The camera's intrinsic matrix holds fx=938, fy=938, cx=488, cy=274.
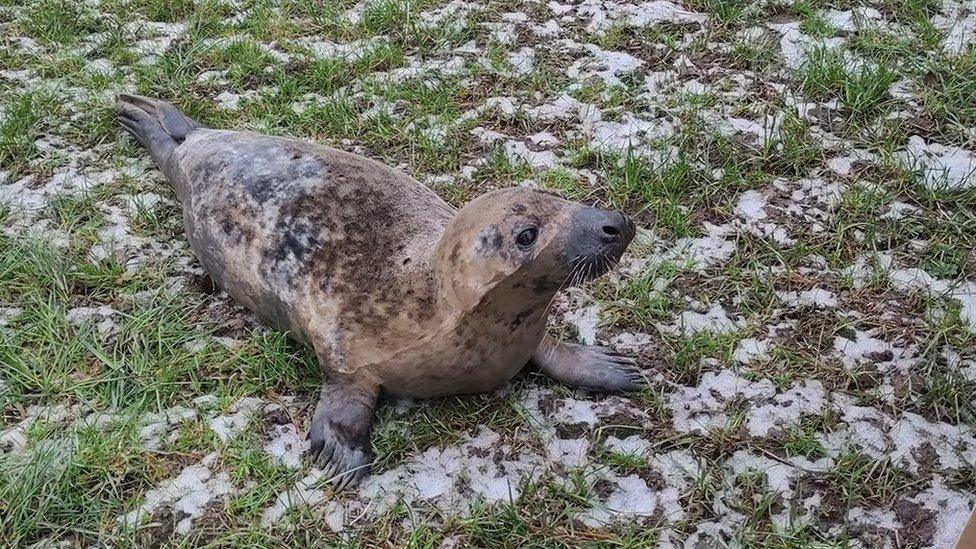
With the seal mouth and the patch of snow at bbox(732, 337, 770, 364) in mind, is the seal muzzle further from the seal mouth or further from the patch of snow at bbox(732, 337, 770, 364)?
the patch of snow at bbox(732, 337, 770, 364)

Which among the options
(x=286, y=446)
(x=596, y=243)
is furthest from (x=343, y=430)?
(x=596, y=243)

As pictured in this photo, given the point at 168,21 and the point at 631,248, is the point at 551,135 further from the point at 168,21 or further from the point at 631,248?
the point at 168,21

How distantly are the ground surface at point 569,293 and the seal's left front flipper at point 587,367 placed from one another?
0.05 metres

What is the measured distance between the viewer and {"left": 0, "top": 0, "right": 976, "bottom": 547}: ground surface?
9.70ft

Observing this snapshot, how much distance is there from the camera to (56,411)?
10.9 ft

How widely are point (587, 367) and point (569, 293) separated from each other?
488 mm

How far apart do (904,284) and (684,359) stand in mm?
983

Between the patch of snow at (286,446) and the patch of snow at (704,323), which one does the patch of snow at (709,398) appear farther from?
the patch of snow at (286,446)

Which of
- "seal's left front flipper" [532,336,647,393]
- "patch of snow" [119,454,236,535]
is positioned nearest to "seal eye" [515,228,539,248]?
"seal's left front flipper" [532,336,647,393]

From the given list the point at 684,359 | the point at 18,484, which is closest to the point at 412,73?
the point at 684,359

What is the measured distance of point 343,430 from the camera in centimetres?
310

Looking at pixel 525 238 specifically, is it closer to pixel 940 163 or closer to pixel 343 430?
pixel 343 430

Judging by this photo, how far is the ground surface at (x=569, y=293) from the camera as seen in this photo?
2.96m

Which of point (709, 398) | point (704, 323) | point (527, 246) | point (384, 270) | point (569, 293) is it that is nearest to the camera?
point (527, 246)
